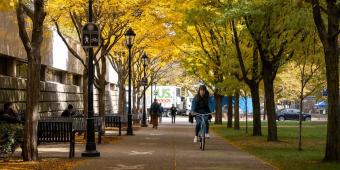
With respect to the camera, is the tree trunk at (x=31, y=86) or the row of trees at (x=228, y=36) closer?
the tree trunk at (x=31, y=86)

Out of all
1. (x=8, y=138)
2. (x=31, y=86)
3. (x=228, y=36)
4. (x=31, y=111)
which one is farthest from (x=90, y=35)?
(x=228, y=36)

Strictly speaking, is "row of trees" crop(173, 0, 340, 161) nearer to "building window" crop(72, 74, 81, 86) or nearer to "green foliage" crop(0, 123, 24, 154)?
"green foliage" crop(0, 123, 24, 154)

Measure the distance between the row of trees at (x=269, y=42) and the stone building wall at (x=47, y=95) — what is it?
740 cm

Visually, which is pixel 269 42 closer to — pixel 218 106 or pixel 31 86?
pixel 31 86

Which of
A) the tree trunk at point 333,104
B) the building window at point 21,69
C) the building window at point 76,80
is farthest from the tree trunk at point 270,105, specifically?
the building window at point 76,80

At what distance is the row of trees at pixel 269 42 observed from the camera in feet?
51.9

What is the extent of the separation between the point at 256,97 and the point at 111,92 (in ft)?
114

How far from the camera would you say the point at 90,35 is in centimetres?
1823

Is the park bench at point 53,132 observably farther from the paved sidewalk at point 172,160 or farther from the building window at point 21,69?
the building window at point 21,69

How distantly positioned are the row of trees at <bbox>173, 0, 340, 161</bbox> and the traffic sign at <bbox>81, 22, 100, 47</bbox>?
18.3ft

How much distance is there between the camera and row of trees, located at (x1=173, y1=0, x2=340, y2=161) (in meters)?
15.8

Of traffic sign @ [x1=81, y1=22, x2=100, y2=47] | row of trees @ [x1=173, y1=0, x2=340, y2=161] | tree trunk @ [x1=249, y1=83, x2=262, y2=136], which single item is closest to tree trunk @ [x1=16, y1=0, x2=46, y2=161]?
traffic sign @ [x1=81, y1=22, x2=100, y2=47]

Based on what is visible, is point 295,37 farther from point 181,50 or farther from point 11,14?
point 181,50

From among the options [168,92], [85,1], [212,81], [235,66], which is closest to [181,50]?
[212,81]
